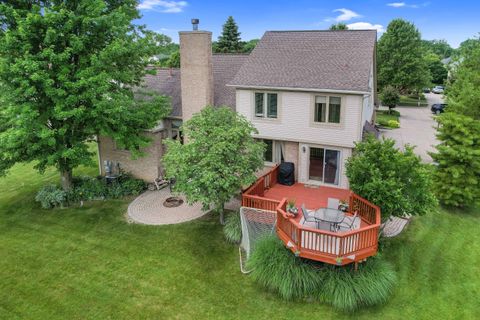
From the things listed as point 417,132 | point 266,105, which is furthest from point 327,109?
point 417,132

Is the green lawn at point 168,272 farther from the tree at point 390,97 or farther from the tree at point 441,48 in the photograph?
the tree at point 441,48

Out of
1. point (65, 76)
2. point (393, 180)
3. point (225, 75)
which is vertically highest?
point (225, 75)

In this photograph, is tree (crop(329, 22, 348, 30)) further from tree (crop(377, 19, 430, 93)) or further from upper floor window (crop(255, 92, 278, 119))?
upper floor window (crop(255, 92, 278, 119))

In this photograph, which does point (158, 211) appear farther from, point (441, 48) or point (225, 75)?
point (441, 48)

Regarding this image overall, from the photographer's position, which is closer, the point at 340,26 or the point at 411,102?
the point at 411,102

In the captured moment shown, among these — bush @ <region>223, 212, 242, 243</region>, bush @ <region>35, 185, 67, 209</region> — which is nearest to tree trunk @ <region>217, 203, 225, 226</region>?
bush @ <region>223, 212, 242, 243</region>
